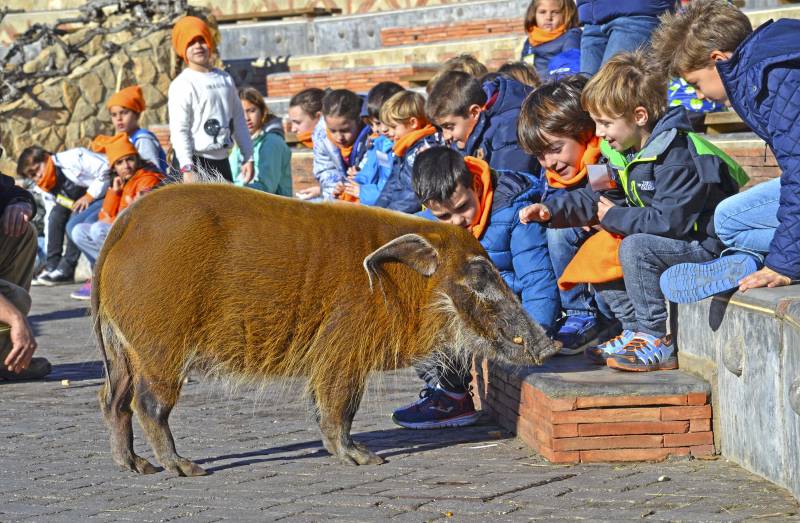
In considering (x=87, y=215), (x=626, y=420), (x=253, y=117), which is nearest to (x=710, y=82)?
(x=626, y=420)

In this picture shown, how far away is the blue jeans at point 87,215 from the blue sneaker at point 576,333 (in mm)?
7109

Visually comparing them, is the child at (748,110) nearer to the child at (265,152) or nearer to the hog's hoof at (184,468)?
the hog's hoof at (184,468)

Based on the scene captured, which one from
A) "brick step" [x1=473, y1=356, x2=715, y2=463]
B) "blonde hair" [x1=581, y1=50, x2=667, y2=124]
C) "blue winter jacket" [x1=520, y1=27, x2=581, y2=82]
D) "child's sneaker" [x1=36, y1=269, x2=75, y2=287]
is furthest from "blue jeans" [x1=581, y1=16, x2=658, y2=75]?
"child's sneaker" [x1=36, y1=269, x2=75, y2=287]

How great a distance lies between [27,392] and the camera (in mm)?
7695

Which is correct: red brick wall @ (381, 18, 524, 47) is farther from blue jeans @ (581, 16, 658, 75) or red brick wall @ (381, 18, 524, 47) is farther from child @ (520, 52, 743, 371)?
child @ (520, 52, 743, 371)

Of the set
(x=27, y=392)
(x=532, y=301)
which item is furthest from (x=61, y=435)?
(x=532, y=301)

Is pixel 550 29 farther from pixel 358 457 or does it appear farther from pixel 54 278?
pixel 54 278

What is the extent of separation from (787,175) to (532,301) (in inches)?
76.5

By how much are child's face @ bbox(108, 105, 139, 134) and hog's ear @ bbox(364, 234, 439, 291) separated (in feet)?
22.9

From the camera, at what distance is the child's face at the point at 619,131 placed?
→ 5793 mm

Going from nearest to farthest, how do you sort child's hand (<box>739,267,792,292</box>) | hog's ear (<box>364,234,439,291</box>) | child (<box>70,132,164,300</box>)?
child's hand (<box>739,267,792,292</box>) < hog's ear (<box>364,234,439,291</box>) < child (<box>70,132,164,300</box>)

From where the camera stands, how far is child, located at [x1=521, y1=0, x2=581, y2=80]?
9.48m

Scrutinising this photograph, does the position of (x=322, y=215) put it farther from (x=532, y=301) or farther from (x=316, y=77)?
(x=316, y=77)

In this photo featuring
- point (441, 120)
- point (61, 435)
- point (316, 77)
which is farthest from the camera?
point (316, 77)
